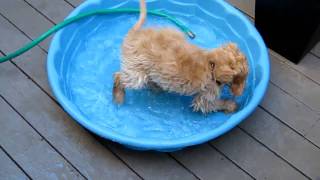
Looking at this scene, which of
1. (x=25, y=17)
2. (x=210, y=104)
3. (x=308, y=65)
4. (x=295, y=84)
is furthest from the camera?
(x=25, y=17)

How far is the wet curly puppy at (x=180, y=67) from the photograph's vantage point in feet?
7.07

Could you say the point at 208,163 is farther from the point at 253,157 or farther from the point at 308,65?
the point at 308,65

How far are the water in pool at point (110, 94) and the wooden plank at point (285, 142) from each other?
5.9 inches

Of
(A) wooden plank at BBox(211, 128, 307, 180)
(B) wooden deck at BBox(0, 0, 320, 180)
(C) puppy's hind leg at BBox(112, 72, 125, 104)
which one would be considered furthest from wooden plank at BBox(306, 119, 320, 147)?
(C) puppy's hind leg at BBox(112, 72, 125, 104)

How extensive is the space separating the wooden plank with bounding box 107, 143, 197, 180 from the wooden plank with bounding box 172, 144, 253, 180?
A: 5 cm

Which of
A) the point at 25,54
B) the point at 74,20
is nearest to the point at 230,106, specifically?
the point at 74,20

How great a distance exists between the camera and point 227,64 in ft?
6.99

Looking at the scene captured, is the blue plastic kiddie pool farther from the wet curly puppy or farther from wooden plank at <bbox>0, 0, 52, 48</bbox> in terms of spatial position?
wooden plank at <bbox>0, 0, 52, 48</bbox>

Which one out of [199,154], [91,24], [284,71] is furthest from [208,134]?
[91,24]

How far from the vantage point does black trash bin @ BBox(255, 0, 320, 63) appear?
250 centimetres

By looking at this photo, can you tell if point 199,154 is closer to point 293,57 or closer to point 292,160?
point 292,160

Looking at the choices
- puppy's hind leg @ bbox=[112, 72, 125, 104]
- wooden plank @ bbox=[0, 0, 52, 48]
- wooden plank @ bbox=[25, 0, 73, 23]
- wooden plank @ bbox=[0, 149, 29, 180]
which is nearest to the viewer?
wooden plank @ bbox=[0, 149, 29, 180]

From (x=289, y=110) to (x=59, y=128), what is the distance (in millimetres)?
1342

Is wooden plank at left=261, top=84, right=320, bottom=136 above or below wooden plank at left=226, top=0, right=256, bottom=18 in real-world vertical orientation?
below
